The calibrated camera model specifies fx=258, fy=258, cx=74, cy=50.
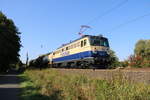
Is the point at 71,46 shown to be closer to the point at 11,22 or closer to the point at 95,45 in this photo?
the point at 95,45

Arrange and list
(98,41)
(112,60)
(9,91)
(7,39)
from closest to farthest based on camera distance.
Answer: (9,91)
(112,60)
(98,41)
(7,39)

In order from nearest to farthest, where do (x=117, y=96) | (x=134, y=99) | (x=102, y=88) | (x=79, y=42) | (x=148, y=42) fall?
(x=134, y=99) → (x=117, y=96) → (x=102, y=88) → (x=79, y=42) → (x=148, y=42)

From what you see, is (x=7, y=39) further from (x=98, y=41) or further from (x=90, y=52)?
(x=90, y=52)

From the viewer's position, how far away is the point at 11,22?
4950 centimetres

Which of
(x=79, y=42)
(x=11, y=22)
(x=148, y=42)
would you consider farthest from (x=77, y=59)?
(x=148, y=42)

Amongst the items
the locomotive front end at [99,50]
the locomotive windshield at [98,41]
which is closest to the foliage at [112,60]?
the locomotive front end at [99,50]

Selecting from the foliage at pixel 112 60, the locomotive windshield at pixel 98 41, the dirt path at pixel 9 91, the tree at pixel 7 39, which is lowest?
the dirt path at pixel 9 91

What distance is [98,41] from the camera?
26.1m

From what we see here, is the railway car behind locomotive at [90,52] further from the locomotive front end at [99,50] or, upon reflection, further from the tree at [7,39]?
the tree at [7,39]

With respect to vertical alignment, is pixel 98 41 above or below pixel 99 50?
above

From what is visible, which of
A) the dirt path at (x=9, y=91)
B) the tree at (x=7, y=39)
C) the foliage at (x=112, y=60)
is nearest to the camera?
the dirt path at (x=9, y=91)

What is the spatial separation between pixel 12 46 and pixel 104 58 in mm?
24842

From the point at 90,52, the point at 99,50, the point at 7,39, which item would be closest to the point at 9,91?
the point at 90,52

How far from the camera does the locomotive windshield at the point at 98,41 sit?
25581 mm
